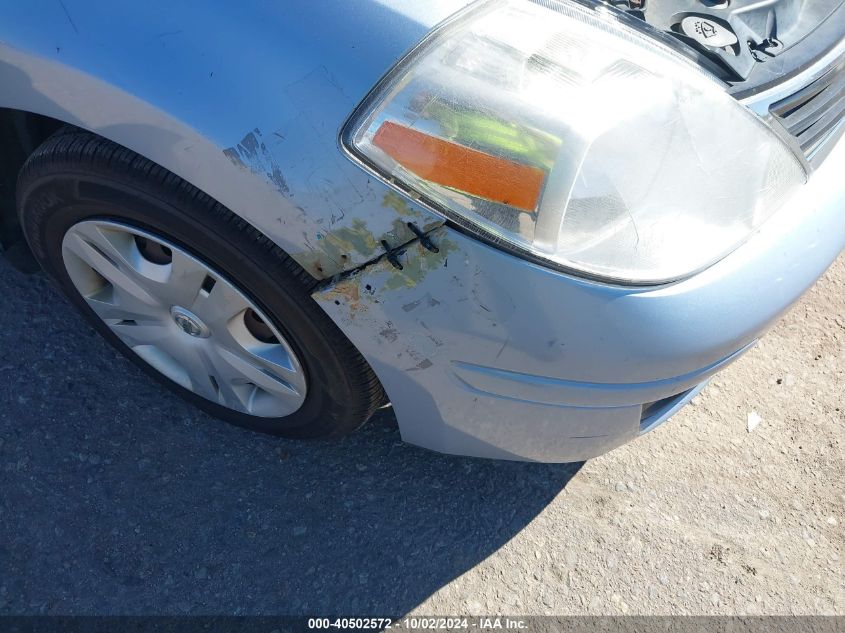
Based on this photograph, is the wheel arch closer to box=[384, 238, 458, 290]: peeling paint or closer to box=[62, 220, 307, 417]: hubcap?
box=[384, 238, 458, 290]: peeling paint

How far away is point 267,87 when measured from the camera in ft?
4.37

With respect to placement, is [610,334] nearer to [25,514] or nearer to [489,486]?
[489,486]

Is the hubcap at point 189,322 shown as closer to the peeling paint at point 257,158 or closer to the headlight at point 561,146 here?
the peeling paint at point 257,158

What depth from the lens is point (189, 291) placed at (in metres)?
1.71

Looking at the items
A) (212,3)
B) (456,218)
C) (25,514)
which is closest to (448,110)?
(456,218)

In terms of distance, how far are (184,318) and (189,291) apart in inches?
4.3

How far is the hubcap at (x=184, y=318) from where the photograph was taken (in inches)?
66.4

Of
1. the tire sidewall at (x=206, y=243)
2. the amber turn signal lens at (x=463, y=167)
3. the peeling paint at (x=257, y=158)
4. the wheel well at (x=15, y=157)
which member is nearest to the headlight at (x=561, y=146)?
the amber turn signal lens at (x=463, y=167)

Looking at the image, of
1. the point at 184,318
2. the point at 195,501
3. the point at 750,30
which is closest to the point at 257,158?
the point at 184,318

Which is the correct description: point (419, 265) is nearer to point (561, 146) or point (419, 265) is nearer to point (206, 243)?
point (561, 146)

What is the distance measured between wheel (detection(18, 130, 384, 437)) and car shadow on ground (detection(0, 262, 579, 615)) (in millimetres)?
153

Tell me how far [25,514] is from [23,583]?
0.58 feet

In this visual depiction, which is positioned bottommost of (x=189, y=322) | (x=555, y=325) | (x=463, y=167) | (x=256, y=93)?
(x=189, y=322)

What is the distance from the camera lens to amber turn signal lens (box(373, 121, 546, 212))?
4.41 ft
